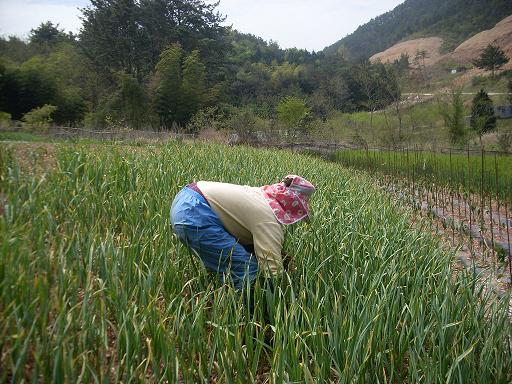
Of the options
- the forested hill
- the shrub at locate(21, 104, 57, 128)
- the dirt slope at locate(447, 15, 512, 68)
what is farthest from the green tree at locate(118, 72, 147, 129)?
the dirt slope at locate(447, 15, 512, 68)

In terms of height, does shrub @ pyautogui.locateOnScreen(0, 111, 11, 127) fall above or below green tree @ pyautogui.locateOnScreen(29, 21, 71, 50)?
below

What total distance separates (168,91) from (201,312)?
21707mm

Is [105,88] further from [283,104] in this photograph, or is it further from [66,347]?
[66,347]

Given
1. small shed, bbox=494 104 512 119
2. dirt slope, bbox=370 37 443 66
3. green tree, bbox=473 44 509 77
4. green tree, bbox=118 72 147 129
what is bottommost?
small shed, bbox=494 104 512 119

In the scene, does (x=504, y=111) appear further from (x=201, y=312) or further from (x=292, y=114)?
(x=201, y=312)

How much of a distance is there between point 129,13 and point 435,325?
92.4 ft

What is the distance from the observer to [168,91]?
72.3 feet

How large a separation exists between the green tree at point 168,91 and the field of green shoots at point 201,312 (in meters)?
19.7

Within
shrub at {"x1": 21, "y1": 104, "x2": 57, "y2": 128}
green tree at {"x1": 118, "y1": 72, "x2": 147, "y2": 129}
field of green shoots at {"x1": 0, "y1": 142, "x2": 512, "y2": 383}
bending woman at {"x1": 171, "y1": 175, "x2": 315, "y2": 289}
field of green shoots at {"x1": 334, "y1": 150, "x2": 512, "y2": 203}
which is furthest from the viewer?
green tree at {"x1": 118, "y1": 72, "x2": 147, "y2": 129}

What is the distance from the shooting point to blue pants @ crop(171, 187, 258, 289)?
202 centimetres

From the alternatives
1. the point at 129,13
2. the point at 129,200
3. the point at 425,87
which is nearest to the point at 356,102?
the point at 425,87

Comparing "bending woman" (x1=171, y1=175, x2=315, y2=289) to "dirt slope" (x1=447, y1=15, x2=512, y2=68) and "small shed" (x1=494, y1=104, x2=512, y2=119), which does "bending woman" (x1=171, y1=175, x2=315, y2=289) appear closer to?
"small shed" (x1=494, y1=104, x2=512, y2=119)

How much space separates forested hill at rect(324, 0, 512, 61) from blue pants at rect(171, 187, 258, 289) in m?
51.5

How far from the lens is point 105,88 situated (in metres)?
24.8
